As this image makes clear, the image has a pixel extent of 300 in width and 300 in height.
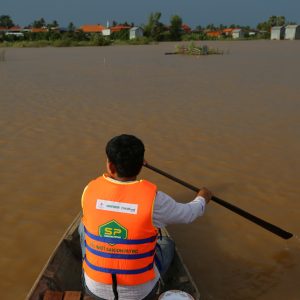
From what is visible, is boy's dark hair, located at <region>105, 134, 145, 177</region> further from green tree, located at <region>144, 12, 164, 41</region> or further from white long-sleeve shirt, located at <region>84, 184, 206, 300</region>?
green tree, located at <region>144, 12, 164, 41</region>

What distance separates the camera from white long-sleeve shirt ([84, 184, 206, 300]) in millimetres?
2619

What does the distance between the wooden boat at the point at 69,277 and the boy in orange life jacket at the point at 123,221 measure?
0.30 metres

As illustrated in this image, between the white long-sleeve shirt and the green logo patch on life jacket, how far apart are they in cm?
21

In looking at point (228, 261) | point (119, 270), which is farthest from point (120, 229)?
point (228, 261)

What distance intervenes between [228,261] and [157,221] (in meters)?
1.93

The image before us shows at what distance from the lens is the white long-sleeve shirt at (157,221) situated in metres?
2.62

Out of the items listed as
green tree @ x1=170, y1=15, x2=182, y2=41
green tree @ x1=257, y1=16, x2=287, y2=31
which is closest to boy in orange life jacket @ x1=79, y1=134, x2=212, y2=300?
green tree @ x1=170, y1=15, x2=182, y2=41

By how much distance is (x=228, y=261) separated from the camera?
4.28 meters

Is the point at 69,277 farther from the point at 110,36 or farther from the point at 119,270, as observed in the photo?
the point at 110,36

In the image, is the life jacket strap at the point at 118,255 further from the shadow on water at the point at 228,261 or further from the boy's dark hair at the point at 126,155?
the shadow on water at the point at 228,261

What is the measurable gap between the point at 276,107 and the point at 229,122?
1898 millimetres

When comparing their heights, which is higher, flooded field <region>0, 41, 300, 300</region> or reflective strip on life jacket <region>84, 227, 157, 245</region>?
reflective strip on life jacket <region>84, 227, 157, 245</region>

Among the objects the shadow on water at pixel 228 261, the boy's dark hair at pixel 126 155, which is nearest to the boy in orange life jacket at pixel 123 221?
the boy's dark hair at pixel 126 155

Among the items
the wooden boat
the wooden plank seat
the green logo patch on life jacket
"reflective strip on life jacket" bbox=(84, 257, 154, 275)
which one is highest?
the green logo patch on life jacket
